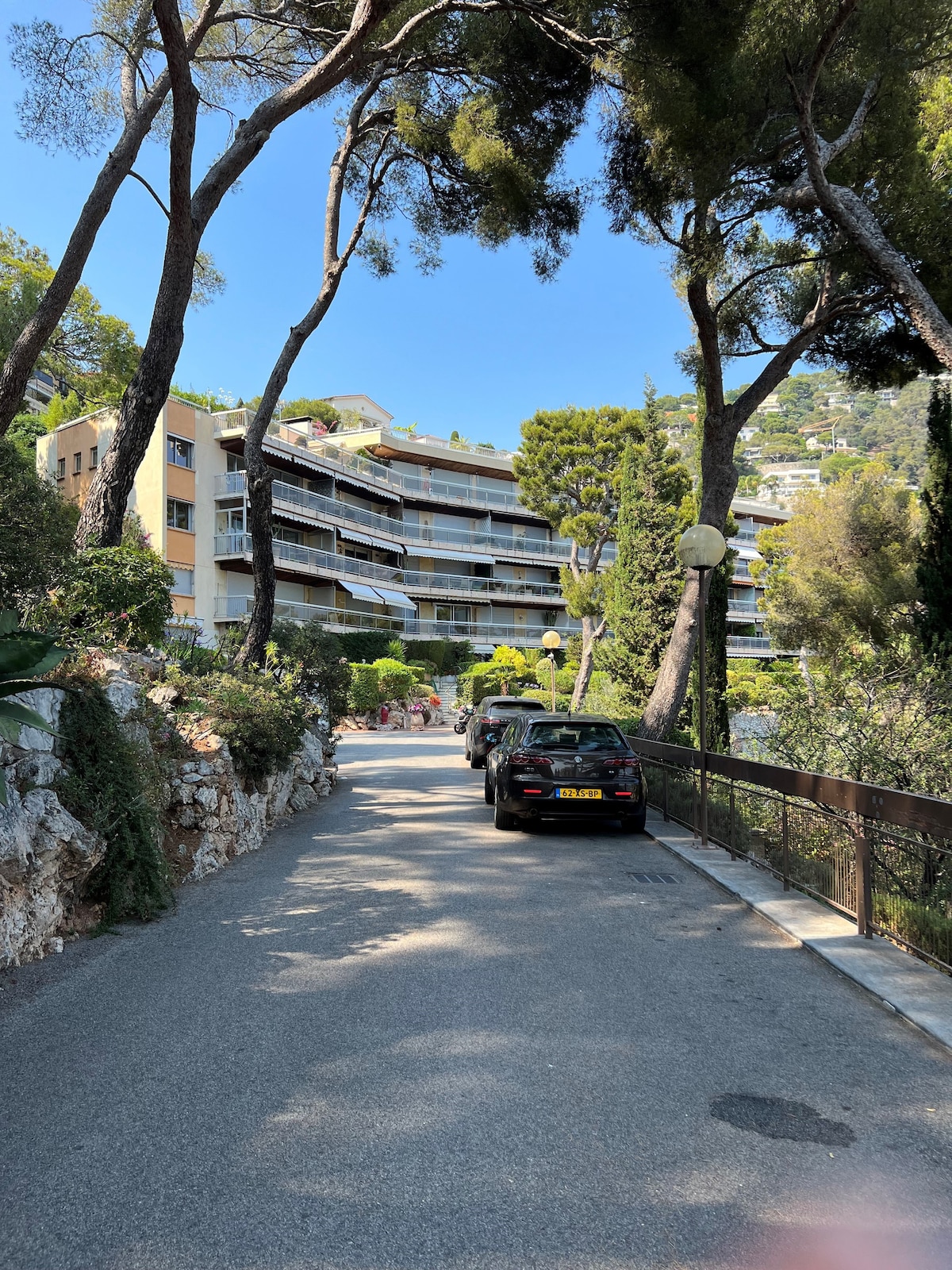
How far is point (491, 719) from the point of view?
18.8 metres

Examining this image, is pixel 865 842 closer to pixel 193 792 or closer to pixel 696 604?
pixel 193 792

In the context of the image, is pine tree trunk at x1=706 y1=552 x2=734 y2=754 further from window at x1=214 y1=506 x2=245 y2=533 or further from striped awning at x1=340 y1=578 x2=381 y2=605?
striped awning at x1=340 y1=578 x2=381 y2=605

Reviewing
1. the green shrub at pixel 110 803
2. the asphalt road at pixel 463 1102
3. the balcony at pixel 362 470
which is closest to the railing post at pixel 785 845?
the asphalt road at pixel 463 1102

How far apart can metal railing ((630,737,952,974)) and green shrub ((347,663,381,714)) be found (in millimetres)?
27821

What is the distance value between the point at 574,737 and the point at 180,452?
29826mm

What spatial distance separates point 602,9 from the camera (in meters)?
12.5

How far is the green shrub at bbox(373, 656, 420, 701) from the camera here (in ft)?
124

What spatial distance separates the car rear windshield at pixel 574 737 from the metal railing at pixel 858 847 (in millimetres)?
2193

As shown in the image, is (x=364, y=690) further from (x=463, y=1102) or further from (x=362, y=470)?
(x=463, y=1102)

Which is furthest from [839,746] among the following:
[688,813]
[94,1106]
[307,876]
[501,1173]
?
[94,1106]

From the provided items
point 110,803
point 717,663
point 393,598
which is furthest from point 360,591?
point 110,803

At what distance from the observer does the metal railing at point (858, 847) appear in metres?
5.44

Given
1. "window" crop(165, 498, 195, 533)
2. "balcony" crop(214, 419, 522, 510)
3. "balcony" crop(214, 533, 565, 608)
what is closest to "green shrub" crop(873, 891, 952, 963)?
"balcony" crop(214, 419, 522, 510)

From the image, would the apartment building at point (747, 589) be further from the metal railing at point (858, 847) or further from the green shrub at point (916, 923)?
the green shrub at point (916, 923)
